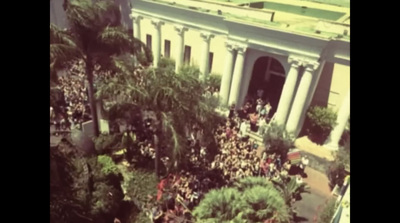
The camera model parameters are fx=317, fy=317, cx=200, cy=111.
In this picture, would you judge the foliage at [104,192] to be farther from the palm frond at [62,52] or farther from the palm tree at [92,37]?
the palm frond at [62,52]

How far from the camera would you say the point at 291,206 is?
13828 millimetres

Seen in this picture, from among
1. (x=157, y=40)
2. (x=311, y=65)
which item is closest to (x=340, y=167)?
(x=311, y=65)

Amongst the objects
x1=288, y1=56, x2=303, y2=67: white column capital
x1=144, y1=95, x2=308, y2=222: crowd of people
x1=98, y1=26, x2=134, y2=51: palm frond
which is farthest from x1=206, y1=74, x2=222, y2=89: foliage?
x1=98, y1=26, x2=134, y2=51: palm frond

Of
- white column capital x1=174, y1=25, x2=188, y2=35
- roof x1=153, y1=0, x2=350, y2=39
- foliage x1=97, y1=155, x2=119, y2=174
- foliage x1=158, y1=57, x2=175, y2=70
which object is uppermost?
roof x1=153, y1=0, x2=350, y2=39

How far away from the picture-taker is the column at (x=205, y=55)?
727 inches

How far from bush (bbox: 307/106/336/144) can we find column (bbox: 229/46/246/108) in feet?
14.0

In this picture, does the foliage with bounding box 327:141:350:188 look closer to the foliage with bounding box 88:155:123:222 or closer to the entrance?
the entrance

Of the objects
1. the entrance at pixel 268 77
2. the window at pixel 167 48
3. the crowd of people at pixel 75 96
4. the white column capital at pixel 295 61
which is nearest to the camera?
the crowd of people at pixel 75 96

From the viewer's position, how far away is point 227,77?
18797 millimetres

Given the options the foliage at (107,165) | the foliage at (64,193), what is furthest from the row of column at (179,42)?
the foliage at (64,193)

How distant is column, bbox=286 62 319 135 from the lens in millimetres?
15930

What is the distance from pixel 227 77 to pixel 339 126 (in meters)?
6.81
